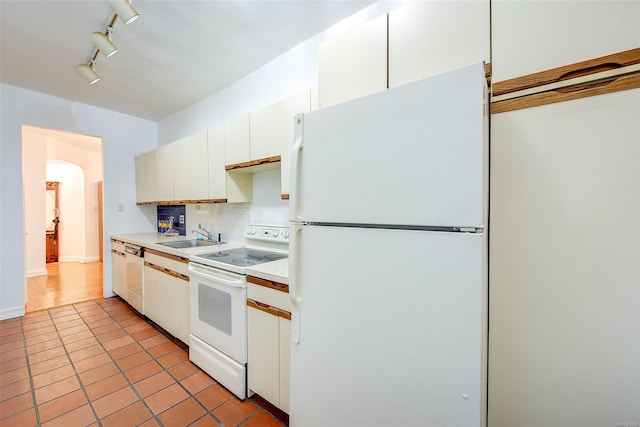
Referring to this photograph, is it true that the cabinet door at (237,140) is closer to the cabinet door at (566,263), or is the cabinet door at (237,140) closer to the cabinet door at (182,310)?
the cabinet door at (182,310)

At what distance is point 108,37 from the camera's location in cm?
199

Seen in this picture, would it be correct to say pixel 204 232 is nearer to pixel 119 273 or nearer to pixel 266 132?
pixel 119 273

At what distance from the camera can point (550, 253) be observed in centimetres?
94

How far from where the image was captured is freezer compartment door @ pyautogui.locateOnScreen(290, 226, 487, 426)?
2.68 ft

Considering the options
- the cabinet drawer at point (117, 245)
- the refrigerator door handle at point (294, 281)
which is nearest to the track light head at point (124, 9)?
the refrigerator door handle at point (294, 281)

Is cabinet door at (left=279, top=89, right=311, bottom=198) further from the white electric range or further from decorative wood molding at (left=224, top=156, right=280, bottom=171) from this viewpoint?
the white electric range

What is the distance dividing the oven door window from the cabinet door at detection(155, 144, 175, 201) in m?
1.67

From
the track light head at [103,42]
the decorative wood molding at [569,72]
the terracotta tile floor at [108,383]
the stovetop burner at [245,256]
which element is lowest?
the terracotta tile floor at [108,383]

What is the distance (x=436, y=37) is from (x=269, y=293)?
1571 mm

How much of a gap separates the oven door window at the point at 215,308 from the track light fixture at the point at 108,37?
179 cm

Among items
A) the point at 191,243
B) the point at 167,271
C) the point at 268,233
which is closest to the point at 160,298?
the point at 167,271

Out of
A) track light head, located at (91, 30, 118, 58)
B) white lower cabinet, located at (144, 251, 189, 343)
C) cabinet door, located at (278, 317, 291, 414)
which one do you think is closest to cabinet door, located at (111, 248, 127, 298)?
white lower cabinet, located at (144, 251, 189, 343)

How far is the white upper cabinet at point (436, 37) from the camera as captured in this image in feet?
3.52

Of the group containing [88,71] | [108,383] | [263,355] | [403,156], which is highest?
→ [88,71]
